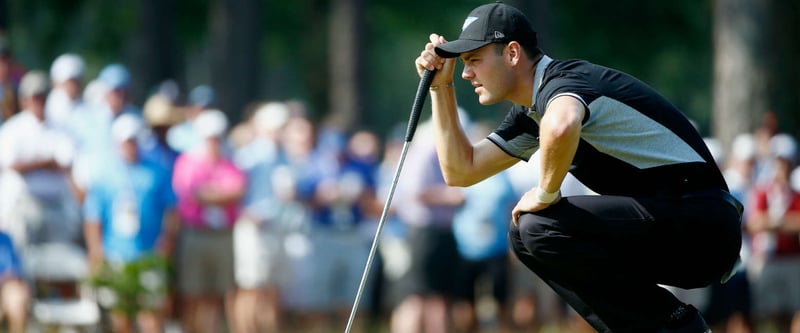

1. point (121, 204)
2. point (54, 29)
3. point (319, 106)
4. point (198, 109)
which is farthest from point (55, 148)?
point (54, 29)

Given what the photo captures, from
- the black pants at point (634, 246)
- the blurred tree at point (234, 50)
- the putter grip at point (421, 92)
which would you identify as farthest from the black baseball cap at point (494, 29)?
the blurred tree at point (234, 50)

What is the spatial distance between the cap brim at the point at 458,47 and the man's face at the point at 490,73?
0.04 metres

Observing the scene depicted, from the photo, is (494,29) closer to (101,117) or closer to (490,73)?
(490,73)

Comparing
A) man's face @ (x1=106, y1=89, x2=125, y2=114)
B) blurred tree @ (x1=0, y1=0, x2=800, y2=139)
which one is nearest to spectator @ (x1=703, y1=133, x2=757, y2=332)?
blurred tree @ (x1=0, y1=0, x2=800, y2=139)

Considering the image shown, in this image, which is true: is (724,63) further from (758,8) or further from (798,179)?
(798,179)

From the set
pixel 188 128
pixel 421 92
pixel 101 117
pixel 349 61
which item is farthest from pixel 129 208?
pixel 349 61

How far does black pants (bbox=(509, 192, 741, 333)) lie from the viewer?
6.51 metres

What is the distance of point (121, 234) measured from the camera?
12391 millimetres

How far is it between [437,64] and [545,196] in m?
0.82

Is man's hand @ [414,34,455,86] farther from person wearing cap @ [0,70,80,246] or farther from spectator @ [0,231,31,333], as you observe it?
spectator @ [0,231,31,333]

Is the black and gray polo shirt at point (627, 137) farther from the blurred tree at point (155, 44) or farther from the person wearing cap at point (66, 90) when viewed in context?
the blurred tree at point (155, 44)

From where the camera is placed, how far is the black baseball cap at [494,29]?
6.50 meters

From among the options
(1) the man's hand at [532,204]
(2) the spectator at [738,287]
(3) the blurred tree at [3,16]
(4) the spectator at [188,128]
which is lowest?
(2) the spectator at [738,287]

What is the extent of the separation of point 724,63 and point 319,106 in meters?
9.99
